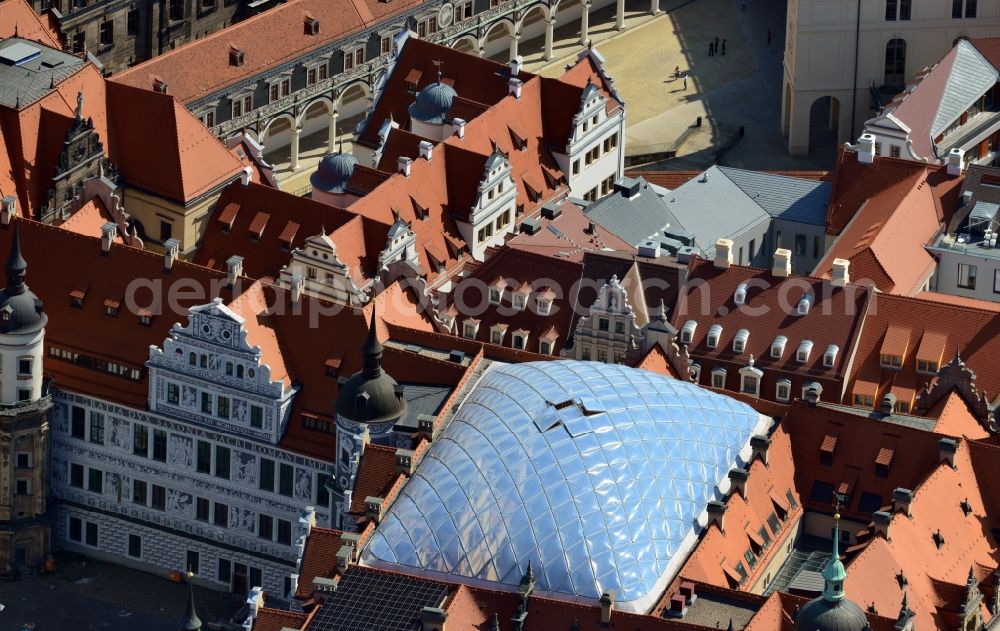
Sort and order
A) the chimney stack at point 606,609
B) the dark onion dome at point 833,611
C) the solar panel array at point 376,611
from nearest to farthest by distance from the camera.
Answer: the dark onion dome at point 833,611 → the chimney stack at point 606,609 → the solar panel array at point 376,611

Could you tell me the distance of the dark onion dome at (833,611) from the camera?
189 meters

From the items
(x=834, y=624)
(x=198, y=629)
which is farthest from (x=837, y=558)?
(x=198, y=629)

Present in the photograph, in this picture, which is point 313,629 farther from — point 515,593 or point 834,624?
point 834,624

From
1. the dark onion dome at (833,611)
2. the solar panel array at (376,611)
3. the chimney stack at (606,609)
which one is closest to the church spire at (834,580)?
the dark onion dome at (833,611)

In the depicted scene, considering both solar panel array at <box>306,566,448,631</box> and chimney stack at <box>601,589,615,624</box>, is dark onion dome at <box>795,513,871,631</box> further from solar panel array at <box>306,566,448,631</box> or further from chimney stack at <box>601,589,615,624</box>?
solar panel array at <box>306,566,448,631</box>

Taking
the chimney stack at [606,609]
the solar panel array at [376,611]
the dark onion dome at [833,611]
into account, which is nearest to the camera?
the dark onion dome at [833,611]

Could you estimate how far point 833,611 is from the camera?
189125 millimetres

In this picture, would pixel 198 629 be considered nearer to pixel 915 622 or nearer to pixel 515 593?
pixel 515 593

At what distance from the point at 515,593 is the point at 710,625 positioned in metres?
10.2

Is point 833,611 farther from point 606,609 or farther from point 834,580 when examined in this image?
point 606,609

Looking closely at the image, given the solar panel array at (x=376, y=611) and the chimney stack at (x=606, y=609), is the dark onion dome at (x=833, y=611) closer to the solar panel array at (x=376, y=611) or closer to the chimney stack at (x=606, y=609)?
the chimney stack at (x=606, y=609)

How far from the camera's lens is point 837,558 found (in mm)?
190125

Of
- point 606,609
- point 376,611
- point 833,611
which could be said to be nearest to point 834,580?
point 833,611

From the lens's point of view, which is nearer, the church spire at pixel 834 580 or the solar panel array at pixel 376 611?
the church spire at pixel 834 580
